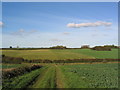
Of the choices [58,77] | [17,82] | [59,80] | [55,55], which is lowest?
[55,55]

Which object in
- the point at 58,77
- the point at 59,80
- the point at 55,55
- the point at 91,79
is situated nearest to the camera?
the point at 59,80

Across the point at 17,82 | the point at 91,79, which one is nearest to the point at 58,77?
the point at 91,79

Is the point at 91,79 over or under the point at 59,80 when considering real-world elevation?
under

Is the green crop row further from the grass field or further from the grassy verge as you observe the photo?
the grass field

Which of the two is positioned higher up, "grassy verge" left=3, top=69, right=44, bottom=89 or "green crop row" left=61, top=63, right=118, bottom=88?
"grassy verge" left=3, top=69, right=44, bottom=89

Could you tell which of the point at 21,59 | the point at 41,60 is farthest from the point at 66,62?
the point at 21,59

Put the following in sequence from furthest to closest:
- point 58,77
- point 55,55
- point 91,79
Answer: point 55,55 → point 58,77 → point 91,79

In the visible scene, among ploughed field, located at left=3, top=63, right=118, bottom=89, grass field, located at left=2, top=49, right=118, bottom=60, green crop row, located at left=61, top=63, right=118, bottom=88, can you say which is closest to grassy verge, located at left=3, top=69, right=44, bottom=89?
ploughed field, located at left=3, top=63, right=118, bottom=89

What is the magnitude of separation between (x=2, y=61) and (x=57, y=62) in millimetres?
15546

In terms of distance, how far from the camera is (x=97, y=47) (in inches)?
3250

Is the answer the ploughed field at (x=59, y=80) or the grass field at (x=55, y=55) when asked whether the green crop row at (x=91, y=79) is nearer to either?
the ploughed field at (x=59, y=80)

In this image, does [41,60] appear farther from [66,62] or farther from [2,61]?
[2,61]

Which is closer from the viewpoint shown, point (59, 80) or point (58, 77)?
point (59, 80)

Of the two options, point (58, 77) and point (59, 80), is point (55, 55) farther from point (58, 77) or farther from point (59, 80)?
point (59, 80)
